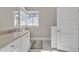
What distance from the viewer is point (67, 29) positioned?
5.31ft

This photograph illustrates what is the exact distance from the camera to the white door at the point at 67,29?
1.60 m

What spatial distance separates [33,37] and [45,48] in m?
0.23

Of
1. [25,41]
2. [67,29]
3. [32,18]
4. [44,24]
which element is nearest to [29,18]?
[32,18]

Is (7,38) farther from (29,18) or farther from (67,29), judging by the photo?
(67,29)

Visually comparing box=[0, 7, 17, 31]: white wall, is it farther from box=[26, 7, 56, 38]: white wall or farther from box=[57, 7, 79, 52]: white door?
box=[57, 7, 79, 52]: white door

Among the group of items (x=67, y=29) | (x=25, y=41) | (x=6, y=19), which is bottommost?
(x=25, y=41)

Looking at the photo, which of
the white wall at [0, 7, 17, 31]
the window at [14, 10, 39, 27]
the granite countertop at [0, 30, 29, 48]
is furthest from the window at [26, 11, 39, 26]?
the white wall at [0, 7, 17, 31]

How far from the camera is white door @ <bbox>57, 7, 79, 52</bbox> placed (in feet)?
5.26

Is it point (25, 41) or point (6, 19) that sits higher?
point (6, 19)

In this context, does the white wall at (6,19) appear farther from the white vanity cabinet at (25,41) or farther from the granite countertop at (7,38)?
the white vanity cabinet at (25,41)
